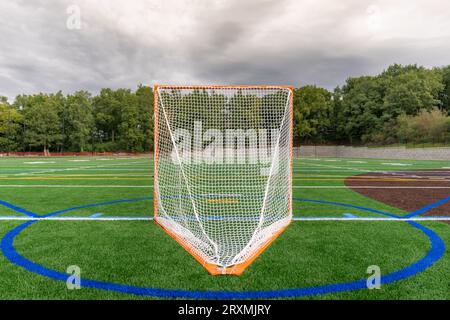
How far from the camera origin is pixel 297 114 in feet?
191

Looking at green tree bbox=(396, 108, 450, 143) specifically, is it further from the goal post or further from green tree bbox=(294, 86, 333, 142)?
the goal post

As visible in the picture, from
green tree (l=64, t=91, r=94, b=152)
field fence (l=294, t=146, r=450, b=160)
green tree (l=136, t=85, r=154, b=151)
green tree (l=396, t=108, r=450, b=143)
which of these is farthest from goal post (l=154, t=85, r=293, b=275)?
green tree (l=64, t=91, r=94, b=152)

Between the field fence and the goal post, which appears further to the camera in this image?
the field fence

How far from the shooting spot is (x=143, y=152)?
60.9 m

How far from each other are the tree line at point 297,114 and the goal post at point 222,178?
4143cm

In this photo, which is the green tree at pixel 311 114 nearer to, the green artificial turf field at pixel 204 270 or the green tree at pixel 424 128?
the green tree at pixel 424 128

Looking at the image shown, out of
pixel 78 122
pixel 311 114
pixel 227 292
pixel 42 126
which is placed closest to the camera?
pixel 227 292

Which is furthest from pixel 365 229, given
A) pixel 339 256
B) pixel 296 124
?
pixel 296 124

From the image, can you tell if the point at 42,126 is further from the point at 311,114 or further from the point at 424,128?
the point at 424,128

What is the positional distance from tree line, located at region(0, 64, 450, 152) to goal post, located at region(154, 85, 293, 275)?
41.4 metres

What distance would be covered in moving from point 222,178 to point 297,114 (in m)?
48.4

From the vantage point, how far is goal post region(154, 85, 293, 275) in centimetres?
453

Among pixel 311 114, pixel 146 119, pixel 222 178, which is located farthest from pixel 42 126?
pixel 222 178
